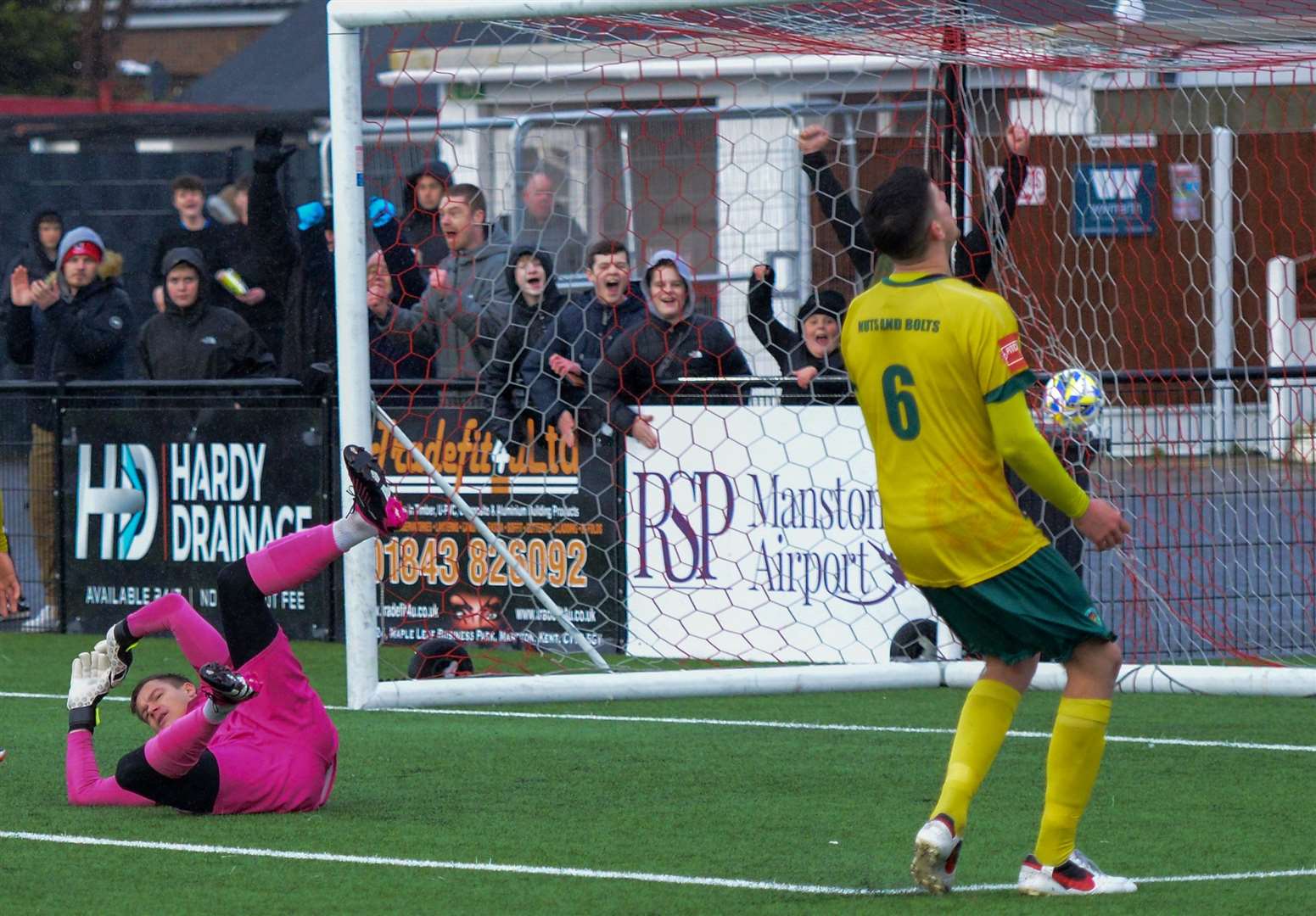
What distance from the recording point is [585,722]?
29.3 feet

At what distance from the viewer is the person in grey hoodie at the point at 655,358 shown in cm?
1063

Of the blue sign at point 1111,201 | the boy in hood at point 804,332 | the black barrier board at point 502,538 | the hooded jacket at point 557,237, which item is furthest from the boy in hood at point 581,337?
the blue sign at point 1111,201

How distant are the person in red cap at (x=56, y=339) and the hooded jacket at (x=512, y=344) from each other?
3.10 metres

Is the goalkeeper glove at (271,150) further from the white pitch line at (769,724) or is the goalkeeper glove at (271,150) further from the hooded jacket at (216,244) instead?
the hooded jacket at (216,244)

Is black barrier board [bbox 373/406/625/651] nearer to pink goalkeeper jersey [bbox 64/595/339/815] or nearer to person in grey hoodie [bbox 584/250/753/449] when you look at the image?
Result: person in grey hoodie [bbox 584/250/753/449]

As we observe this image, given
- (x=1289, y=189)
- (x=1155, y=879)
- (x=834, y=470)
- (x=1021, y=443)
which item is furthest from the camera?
(x=1289, y=189)

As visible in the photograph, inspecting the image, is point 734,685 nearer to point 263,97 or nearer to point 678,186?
point 678,186

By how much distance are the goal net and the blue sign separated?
0.02m

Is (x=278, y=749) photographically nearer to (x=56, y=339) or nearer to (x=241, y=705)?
(x=241, y=705)

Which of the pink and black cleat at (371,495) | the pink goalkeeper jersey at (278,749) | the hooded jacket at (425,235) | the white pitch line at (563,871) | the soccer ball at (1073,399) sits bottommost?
the white pitch line at (563,871)

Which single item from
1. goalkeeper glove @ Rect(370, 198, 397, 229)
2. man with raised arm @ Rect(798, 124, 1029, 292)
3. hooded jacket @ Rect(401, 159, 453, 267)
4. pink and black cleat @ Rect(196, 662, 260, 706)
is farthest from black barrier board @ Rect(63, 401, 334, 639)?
pink and black cleat @ Rect(196, 662, 260, 706)

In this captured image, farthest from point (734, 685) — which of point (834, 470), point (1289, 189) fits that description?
point (1289, 189)

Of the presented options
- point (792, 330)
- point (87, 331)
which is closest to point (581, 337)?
point (792, 330)

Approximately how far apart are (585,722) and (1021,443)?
4067mm
